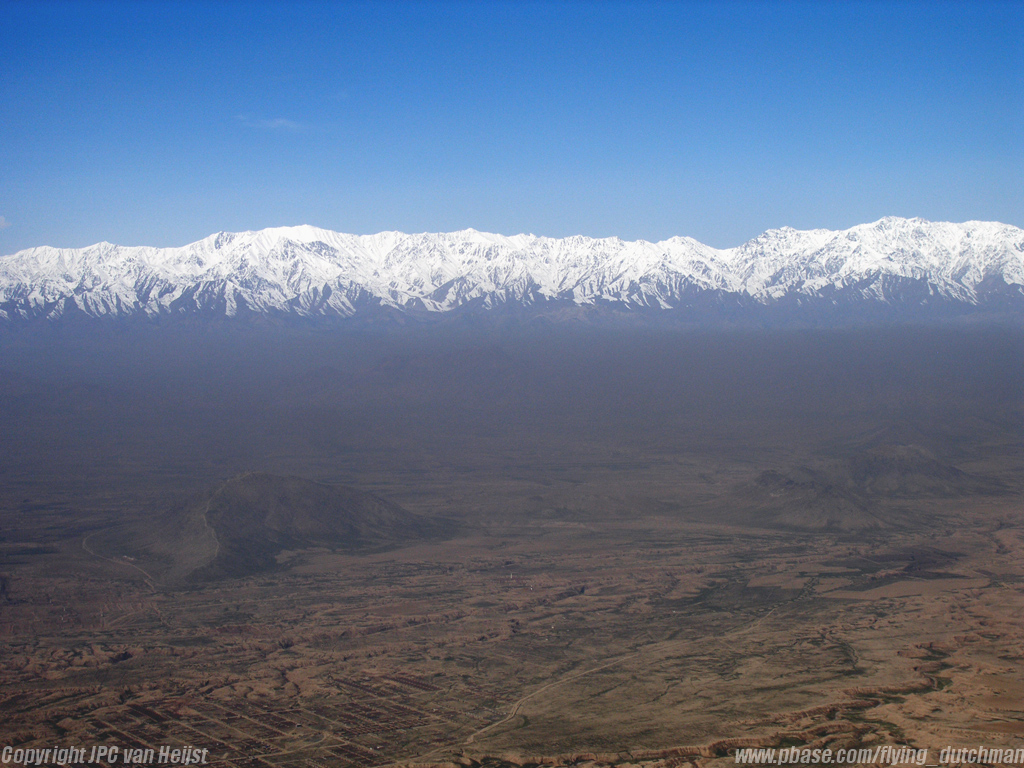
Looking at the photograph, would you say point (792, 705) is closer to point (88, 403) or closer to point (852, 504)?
point (852, 504)

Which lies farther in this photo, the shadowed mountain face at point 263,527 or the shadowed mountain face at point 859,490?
the shadowed mountain face at point 859,490

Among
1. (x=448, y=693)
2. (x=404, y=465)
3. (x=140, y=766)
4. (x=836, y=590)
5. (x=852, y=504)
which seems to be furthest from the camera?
(x=404, y=465)

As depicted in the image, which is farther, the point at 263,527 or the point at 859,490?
the point at 859,490

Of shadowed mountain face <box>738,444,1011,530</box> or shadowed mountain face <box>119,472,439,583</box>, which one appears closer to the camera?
shadowed mountain face <box>119,472,439,583</box>

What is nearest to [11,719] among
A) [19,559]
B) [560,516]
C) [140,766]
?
[140,766]

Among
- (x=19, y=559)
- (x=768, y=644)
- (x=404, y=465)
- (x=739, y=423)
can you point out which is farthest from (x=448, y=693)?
(x=739, y=423)

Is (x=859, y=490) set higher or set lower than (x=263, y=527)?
higher

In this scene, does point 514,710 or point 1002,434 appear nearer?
point 514,710

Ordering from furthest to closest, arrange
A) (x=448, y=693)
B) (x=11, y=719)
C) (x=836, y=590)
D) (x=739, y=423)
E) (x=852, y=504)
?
(x=739, y=423) < (x=852, y=504) < (x=836, y=590) < (x=448, y=693) < (x=11, y=719)
